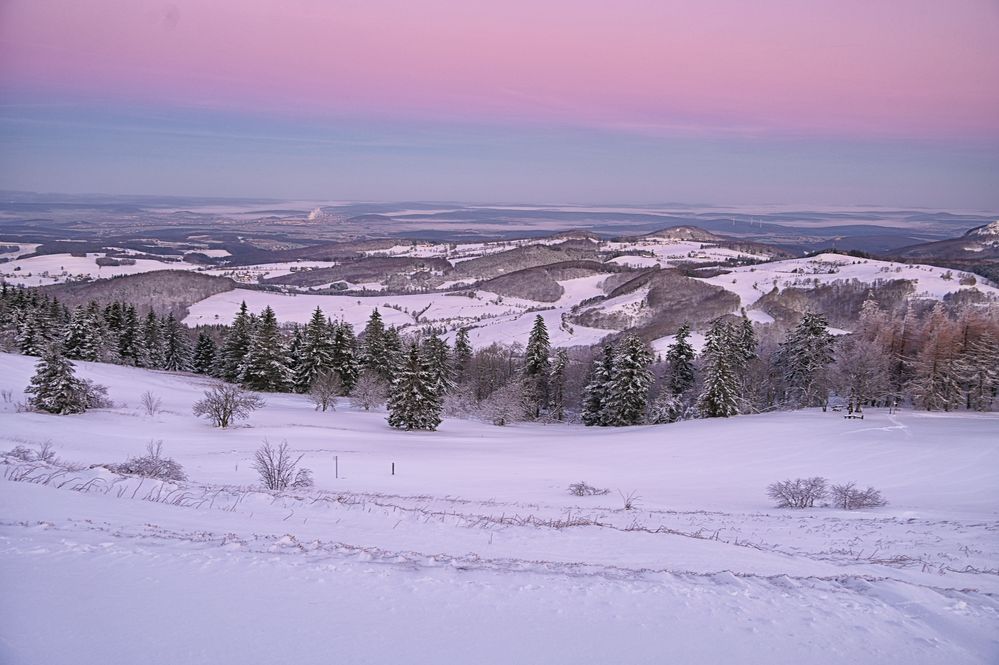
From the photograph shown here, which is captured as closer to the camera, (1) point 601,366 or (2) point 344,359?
(1) point 601,366

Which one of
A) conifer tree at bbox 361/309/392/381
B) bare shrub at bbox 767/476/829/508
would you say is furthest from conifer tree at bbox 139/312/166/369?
bare shrub at bbox 767/476/829/508

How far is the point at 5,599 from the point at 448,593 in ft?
14.7

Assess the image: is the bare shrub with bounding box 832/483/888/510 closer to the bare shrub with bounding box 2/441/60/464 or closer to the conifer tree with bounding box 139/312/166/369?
the bare shrub with bounding box 2/441/60/464

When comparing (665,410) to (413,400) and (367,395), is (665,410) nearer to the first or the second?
(413,400)

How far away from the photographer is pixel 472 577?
24.8 feet

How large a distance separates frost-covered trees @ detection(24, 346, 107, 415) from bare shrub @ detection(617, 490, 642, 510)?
103 ft

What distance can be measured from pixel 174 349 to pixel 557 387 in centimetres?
4850

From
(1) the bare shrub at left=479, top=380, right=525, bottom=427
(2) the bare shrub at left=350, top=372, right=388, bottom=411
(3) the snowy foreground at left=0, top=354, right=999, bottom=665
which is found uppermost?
(3) the snowy foreground at left=0, top=354, right=999, bottom=665

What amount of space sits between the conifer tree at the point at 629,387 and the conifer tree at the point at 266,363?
33.2m

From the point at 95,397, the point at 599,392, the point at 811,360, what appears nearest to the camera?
the point at 95,397

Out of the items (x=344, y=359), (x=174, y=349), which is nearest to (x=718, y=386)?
(x=344, y=359)

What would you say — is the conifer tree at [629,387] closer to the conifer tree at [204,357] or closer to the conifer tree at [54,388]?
the conifer tree at [54,388]

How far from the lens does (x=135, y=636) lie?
5.19 m

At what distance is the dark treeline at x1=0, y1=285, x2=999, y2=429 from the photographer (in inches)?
1934
